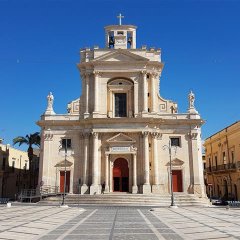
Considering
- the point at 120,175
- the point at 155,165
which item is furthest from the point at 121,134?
the point at 155,165

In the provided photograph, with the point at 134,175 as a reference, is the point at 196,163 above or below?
above

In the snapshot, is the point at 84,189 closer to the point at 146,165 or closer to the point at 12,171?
the point at 146,165

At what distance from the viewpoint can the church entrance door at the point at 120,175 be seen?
41.0 meters

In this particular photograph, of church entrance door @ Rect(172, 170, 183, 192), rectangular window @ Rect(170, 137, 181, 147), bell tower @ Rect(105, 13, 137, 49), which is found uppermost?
bell tower @ Rect(105, 13, 137, 49)

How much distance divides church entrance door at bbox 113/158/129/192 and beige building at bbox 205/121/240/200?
10.1 metres

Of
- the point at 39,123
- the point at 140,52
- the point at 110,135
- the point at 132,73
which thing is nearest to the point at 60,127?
the point at 39,123

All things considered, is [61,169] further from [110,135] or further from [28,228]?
[28,228]

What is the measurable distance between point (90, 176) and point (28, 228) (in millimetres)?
25468

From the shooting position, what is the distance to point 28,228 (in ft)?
49.6

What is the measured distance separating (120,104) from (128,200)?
13.3 m

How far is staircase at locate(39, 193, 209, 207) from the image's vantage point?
113 ft

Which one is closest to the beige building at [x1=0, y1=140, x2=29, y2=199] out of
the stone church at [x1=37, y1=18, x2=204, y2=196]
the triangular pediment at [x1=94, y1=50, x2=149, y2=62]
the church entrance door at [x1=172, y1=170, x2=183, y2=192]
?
the stone church at [x1=37, y1=18, x2=204, y2=196]

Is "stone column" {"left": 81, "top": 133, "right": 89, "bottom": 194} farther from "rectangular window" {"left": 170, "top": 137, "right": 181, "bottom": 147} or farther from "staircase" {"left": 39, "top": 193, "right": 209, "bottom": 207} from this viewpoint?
"rectangular window" {"left": 170, "top": 137, "right": 181, "bottom": 147}

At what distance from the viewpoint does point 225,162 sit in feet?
162
